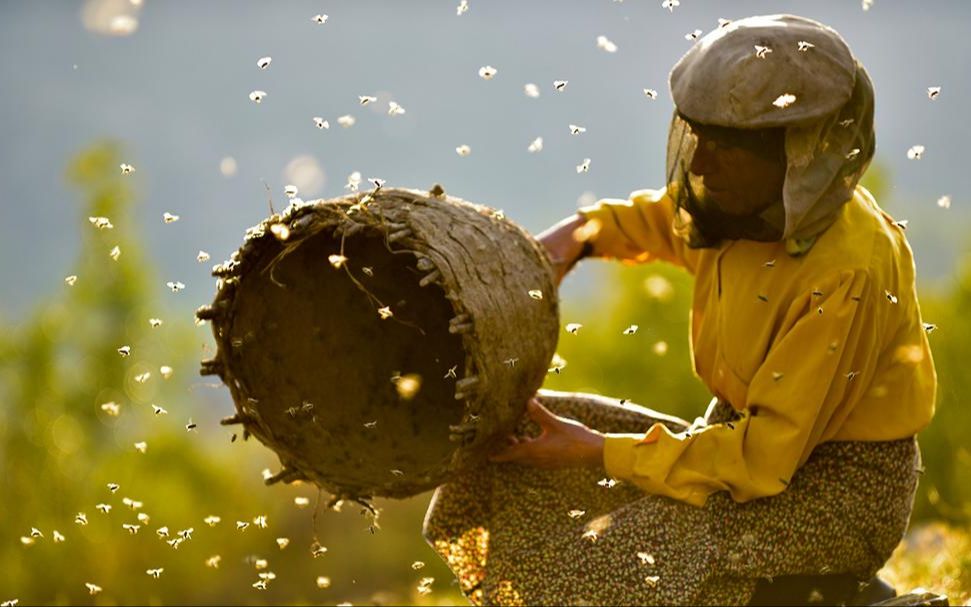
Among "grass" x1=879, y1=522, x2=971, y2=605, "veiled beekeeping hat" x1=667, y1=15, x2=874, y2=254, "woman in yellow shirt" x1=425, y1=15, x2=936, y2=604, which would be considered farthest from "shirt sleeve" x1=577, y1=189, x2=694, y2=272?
"grass" x1=879, y1=522, x2=971, y2=605

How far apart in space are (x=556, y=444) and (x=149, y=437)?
1517cm

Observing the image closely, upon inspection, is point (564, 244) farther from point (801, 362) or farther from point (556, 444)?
point (801, 362)

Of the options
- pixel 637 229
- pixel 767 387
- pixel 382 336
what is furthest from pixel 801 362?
pixel 382 336

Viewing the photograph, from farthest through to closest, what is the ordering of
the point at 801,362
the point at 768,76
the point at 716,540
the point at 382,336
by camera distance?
the point at 382,336
the point at 716,540
the point at 801,362
the point at 768,76

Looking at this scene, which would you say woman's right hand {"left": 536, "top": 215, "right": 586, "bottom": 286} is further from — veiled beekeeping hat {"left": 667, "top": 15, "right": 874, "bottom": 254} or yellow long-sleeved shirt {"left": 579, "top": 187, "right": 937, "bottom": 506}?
veiled beekeeping hat {"left": 667, "top": 15, "right": 874, "bottom": 254}

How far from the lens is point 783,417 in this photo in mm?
4531

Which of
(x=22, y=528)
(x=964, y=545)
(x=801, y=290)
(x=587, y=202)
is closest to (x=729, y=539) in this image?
(x=801, y=290)

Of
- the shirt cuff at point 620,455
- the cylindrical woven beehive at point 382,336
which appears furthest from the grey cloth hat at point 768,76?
the shirt cuff at point 620,455

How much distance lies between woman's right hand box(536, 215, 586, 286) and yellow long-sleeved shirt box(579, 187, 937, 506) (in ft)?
2.74

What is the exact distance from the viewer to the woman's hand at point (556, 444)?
4797 mm

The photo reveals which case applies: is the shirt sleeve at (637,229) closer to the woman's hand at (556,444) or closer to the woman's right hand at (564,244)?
the woman's right hand at (564,244)

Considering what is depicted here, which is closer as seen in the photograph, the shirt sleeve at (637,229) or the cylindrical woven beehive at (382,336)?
the cylindrical woven beehive at (382,336)

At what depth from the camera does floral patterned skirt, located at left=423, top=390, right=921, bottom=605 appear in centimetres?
468

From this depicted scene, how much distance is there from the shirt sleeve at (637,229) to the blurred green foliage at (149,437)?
1058 cm
